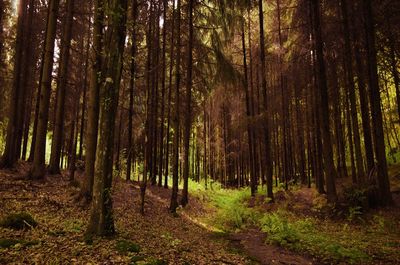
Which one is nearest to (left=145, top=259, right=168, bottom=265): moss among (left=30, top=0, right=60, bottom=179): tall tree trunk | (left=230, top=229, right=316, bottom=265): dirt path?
(left=230, top=229, right=316, bottom=265): dirt path

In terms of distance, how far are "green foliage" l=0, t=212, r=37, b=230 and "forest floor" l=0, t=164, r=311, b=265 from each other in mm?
161

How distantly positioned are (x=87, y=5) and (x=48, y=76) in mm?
7253

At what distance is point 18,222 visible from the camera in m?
6.61

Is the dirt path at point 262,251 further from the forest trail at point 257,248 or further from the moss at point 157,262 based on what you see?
the moss at point 157,262

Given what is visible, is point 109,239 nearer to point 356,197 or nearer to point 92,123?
point 92,123

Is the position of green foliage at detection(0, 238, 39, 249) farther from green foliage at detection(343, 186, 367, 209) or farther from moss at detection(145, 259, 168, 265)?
green foliage at detection(343, 186, 367, 209)

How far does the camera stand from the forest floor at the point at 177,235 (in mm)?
5891

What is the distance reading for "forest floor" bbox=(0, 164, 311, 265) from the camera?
18.4ft

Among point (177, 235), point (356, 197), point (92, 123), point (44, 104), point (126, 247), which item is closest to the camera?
point (126, 247)

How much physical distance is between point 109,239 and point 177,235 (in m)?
2.88

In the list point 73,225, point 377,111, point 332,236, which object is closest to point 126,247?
point 73,225

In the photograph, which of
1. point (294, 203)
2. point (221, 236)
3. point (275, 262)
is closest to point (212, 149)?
point (294, 203)

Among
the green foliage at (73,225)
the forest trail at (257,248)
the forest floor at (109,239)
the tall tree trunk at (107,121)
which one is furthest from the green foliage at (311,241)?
the green foliage at (73,225)

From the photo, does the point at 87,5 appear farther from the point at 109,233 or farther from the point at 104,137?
the point at 109,233
